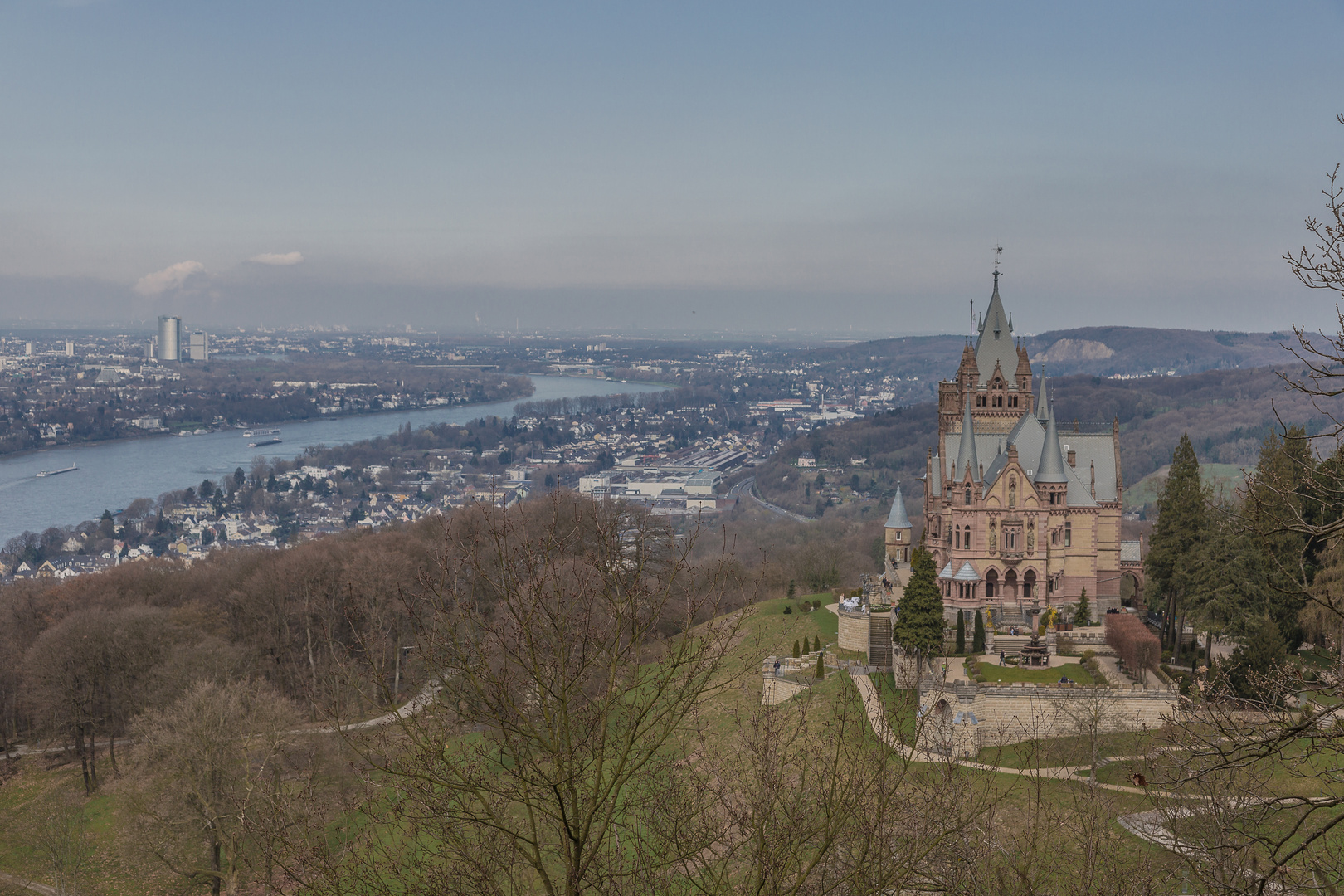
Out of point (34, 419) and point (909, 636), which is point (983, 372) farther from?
point (34, 419)

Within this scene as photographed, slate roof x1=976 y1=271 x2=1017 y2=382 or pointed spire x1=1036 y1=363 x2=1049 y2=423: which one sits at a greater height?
slate roof x1=976 y1=271 x2=1017 y2=382

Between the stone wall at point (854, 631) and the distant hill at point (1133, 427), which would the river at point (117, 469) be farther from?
the stone wall at point (854, 631)

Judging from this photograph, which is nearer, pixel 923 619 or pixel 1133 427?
pixel 923 619

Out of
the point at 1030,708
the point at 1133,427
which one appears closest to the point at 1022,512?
the point at 1030,708

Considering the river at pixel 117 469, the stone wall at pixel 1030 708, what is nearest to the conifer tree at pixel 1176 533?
the stone wall at pixel 1030 708

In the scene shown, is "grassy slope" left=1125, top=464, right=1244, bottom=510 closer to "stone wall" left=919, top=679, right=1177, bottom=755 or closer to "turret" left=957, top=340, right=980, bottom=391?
"turret" left=957, top=340, right=980, bottom=391

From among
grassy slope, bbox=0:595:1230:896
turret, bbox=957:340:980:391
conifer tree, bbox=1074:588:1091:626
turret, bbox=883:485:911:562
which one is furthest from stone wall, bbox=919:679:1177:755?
turret, bbox=957:340:980:391

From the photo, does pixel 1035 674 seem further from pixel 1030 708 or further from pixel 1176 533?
pixel 1176 533
